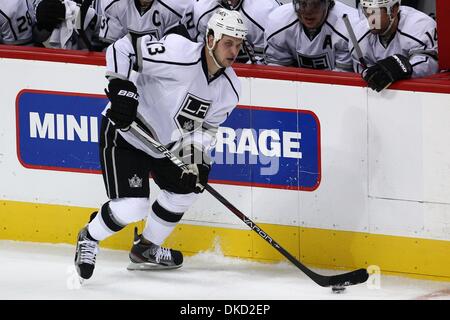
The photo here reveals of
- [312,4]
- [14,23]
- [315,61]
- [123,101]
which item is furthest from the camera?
[14,23]

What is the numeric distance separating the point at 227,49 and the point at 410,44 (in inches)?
32.6

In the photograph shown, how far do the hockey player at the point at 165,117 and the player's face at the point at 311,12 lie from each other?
25.6 inches

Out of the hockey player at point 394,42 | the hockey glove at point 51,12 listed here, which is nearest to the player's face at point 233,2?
the hockey player at point 394,42

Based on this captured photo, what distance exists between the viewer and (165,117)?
5.55 meters

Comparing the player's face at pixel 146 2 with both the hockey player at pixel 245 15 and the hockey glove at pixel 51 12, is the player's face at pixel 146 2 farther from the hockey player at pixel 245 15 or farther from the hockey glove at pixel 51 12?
the hockey glove at pixel 51 12

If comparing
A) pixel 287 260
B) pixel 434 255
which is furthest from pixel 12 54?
pixel 434 255

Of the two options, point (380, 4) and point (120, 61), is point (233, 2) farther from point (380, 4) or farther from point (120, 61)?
point (120, 61)

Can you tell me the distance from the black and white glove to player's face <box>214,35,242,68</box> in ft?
1.20

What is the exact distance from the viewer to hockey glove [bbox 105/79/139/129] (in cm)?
529

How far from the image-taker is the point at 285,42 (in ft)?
20.3

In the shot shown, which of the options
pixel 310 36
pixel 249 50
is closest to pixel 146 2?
pixel 249 50

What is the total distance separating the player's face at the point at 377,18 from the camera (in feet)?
18.9
